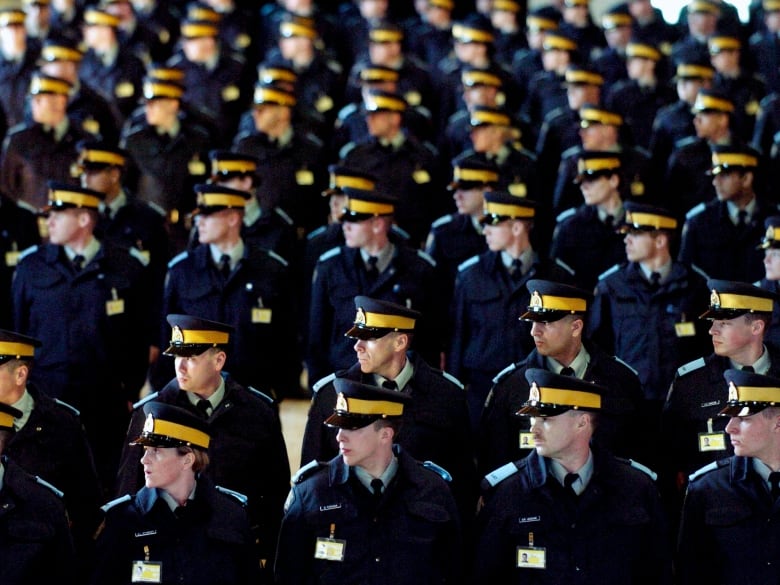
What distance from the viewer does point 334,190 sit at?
9.90 meters

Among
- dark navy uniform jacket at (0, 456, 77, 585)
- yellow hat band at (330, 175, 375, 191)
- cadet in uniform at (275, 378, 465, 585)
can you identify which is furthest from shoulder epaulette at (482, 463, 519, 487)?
yellow hat band at (330, 175, 375, 191)

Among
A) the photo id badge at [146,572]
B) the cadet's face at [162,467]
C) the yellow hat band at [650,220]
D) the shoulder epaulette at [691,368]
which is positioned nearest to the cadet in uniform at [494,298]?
the yellow hat band at [650,220]

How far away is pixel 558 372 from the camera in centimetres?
732

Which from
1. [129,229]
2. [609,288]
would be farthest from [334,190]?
[609,288]

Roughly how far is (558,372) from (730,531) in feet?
4.64

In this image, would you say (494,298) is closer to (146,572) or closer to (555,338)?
(555,338)

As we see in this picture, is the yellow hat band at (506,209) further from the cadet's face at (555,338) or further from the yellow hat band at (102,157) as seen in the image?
the yellow hat band at (102,157)

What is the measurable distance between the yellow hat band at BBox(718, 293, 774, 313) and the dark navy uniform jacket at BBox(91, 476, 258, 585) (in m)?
2.58

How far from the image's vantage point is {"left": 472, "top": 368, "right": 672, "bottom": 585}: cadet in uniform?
238 inches

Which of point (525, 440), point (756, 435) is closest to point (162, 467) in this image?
point (525, 440)

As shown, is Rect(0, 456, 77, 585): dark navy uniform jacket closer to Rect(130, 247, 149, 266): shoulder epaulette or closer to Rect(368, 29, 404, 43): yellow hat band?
Rect(130, 247, 149, 266): shoulder epaulette

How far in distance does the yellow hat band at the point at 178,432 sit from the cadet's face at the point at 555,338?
1.89 m

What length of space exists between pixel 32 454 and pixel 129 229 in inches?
135

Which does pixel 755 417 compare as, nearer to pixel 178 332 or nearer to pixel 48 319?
pixel 178 332
